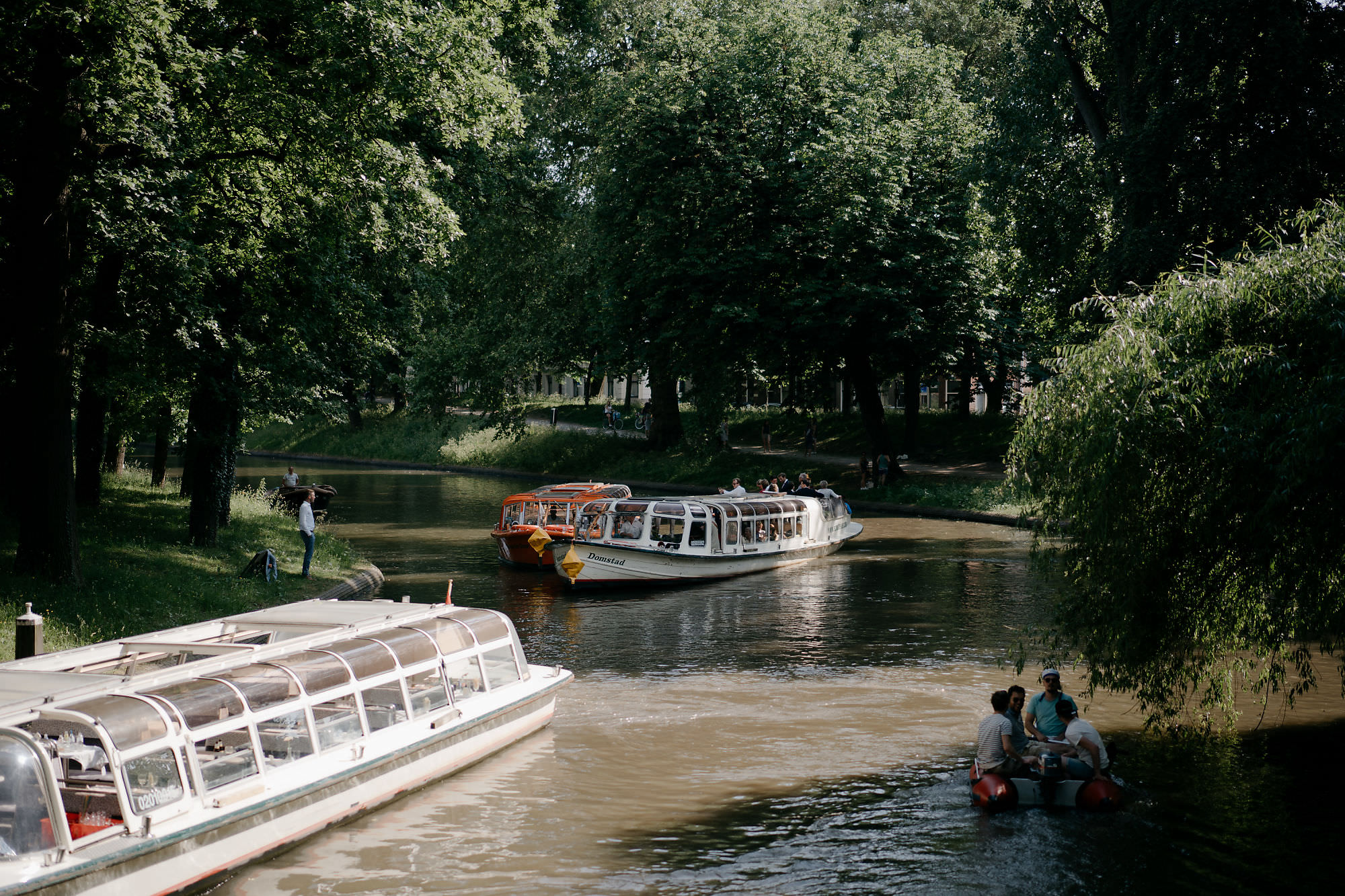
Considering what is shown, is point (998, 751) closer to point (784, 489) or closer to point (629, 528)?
point (629, 528)

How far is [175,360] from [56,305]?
4.28m

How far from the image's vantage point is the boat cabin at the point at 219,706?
9.85 m

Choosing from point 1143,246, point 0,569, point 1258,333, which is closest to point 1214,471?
point 1258,333

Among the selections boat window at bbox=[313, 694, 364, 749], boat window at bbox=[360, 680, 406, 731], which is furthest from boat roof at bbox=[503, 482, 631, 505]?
boat window at bbox=[313, 694, 364, 749]

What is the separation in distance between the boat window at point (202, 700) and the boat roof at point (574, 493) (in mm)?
21189

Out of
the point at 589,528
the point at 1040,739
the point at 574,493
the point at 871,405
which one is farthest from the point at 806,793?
the point at 871,405

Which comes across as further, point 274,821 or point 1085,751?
point 1085,751

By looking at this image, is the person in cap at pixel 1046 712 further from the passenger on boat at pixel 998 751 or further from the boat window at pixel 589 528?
the boat window at pixel 589 528

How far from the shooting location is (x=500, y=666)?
1590cm

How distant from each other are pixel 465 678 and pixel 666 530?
1484 cm

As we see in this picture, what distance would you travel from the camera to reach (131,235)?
61.4ft

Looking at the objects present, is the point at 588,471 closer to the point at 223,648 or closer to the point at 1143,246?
the point at 1143,246

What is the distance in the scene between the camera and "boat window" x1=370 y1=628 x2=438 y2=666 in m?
14.1

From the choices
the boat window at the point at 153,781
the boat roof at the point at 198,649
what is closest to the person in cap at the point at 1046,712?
the boat roof at the point at 198,649
